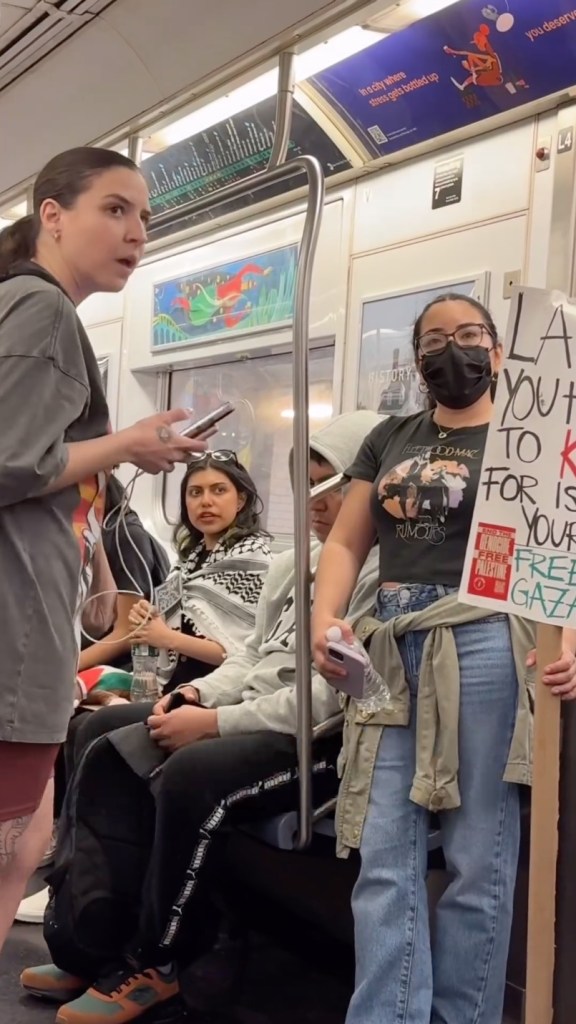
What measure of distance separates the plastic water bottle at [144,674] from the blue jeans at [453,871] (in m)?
1.50

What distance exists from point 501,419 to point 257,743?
102cm

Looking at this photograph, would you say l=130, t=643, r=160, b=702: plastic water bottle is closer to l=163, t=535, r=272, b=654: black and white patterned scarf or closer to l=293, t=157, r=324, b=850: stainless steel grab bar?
l=163, t=535, r=272, b=654: black and white patterned scarf

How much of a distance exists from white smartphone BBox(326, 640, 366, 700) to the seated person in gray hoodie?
387mm

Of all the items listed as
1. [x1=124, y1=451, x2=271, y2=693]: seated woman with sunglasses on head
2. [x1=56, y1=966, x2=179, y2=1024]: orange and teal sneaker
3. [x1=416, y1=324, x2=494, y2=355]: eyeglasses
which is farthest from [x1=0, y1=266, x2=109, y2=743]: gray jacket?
[x1=124, y1=451, x2=271, y2=693]: seated woman with sunglasses on head

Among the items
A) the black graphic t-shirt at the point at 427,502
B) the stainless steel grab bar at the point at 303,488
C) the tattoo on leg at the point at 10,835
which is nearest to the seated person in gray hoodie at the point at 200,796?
the stainless steel grab bar at the point at 303,488

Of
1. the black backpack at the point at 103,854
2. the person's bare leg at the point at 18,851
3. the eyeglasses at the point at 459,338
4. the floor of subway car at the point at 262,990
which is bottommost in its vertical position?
the floor of subway car at the point at 262,990

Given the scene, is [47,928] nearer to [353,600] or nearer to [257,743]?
[257,743]

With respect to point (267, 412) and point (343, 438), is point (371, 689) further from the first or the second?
point (267, 412)

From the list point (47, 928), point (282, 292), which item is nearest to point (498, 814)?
point (47, 928)

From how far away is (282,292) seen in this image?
445cm

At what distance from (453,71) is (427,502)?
1.81 meters

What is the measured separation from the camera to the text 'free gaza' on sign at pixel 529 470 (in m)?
1.92

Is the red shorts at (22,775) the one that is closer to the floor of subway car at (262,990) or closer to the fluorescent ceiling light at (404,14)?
the floor of subway car at (262,990)

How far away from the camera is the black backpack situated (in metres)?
2.54
